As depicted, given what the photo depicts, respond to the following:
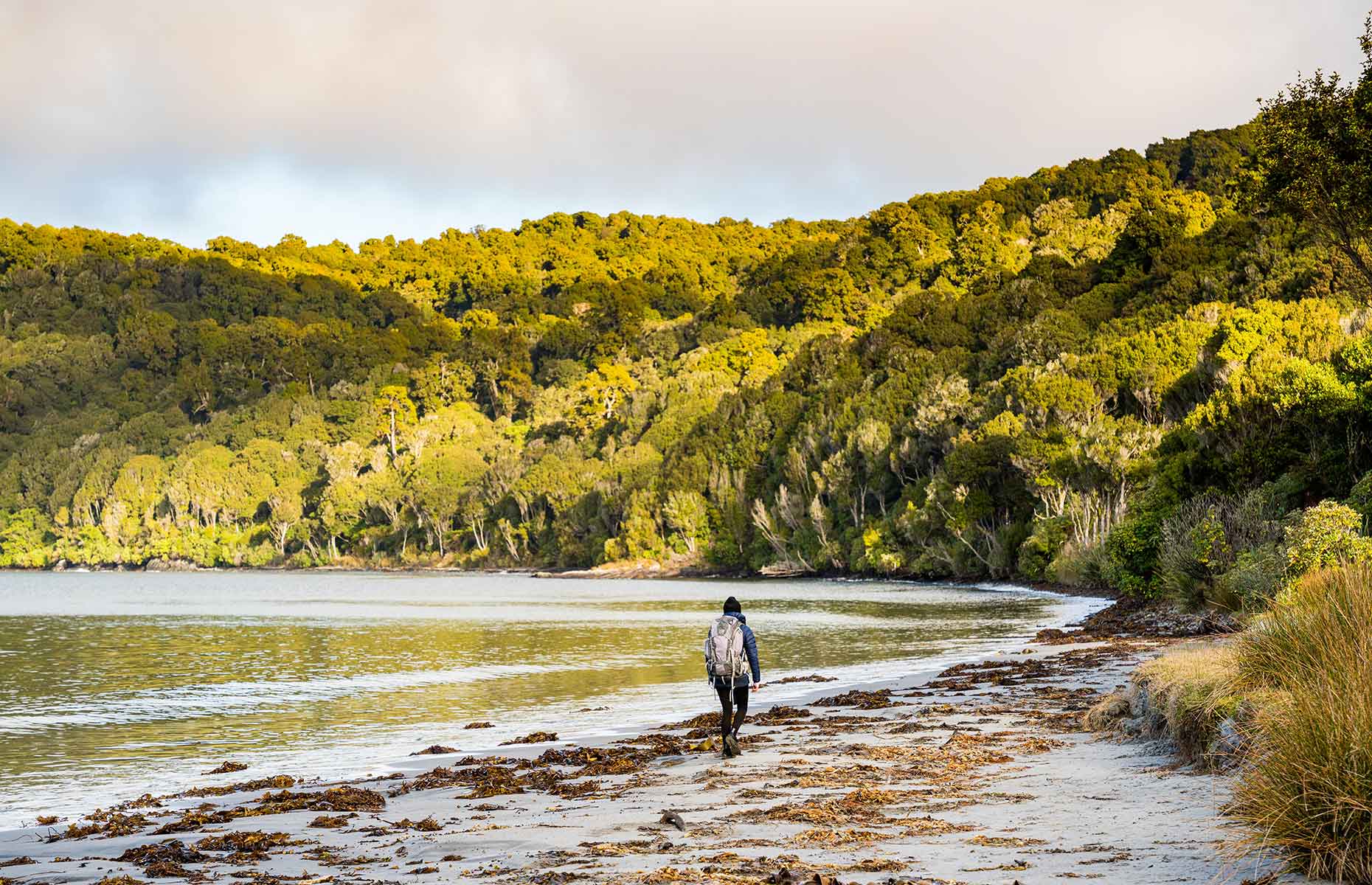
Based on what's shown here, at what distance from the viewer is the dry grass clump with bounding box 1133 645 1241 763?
10.6 meters

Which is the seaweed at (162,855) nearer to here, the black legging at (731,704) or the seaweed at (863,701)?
the black legging at (731,704)

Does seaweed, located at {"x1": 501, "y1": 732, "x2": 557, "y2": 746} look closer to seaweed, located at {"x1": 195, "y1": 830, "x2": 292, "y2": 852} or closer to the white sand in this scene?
the white sand

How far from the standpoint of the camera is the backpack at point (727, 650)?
13820 mm

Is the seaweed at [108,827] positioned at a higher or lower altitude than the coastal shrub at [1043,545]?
lower

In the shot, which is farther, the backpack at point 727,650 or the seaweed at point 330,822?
the backpack at point 727,650

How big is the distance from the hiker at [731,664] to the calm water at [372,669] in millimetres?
3552

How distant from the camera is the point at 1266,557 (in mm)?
23734

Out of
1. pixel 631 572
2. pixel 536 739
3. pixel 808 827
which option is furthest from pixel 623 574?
pixel 808 827

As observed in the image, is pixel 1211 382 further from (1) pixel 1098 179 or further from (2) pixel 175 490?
(2) pixel 175 490

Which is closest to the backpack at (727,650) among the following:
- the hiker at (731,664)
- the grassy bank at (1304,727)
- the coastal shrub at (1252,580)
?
the hiker at (731,664)

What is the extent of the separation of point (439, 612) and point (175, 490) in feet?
317

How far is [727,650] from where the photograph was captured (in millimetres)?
13836

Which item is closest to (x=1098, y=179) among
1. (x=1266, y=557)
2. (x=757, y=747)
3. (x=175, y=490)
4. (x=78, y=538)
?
(x=175, y=490)

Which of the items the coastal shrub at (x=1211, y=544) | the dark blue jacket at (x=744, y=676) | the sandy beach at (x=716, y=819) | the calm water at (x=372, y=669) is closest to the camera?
the sandy beach at (x=716, y=819)
